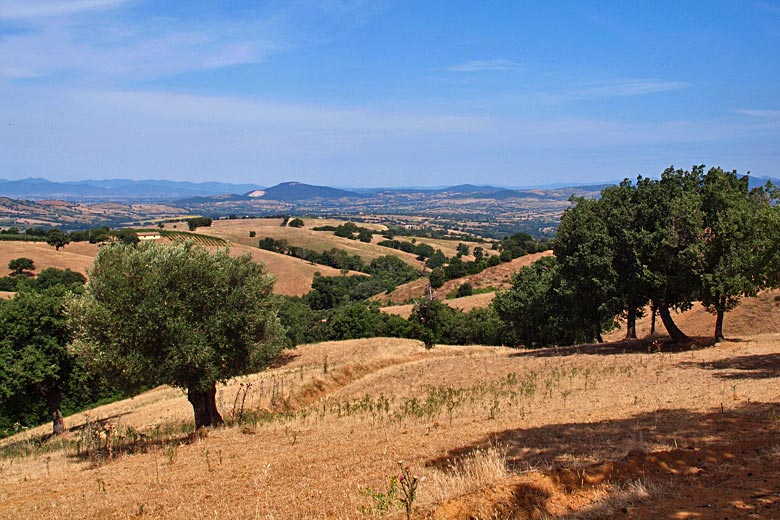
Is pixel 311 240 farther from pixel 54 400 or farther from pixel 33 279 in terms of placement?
pixel 54 400

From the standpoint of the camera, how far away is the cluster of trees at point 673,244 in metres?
24.1

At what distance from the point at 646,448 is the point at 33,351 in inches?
1046

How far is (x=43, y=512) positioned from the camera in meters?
10.1

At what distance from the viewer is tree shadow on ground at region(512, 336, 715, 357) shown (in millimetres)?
26578

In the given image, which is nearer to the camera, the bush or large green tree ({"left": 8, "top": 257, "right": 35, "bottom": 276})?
large green tree ({"left": 8, "top": 257, "right": 35, "bottom": 276})

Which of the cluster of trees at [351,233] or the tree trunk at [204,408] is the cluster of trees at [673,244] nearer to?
the tree trunk at [204,408]

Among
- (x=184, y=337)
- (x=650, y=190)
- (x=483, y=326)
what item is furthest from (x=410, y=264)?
(x=184, y=337)

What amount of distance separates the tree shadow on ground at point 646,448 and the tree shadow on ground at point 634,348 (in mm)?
14719

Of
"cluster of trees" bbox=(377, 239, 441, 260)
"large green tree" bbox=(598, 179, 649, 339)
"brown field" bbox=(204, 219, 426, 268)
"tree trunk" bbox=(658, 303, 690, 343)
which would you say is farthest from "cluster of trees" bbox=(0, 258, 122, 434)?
"cluster of trees" bbox=(377, 239, 441, 260)

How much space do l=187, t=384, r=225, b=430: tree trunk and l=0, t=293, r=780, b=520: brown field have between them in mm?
891

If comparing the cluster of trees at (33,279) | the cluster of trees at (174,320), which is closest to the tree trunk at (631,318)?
the cluster of trees at (174,320)

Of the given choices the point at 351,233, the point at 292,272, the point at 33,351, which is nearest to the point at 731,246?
the point at 33,351

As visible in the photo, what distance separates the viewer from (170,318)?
1662 cm

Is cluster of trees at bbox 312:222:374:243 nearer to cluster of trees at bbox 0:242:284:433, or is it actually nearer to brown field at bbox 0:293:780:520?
brown field at bbox 0:293:780:520
